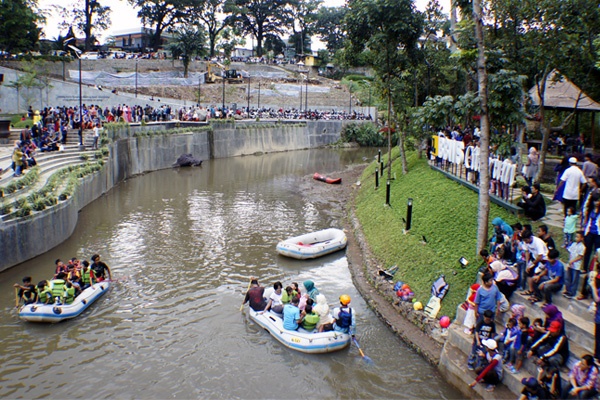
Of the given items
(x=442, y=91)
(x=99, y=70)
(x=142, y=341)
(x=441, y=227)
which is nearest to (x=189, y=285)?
(x=142, y=341)

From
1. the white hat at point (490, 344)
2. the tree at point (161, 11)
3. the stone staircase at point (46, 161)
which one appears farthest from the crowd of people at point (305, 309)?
the tree at point (161, 11)

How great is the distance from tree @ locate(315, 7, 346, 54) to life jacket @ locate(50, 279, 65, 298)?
276 feet

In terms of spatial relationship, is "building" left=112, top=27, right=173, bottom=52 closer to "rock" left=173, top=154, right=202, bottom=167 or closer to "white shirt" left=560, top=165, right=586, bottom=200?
"rock" left=173, top=154, right=202, bottom=167

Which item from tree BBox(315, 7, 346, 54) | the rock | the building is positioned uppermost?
tree BBox(315, 7, 346, 54)

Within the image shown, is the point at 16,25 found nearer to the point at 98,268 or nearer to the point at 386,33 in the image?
the point at 386,33

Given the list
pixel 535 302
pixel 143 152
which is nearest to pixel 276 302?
pixel 535 302

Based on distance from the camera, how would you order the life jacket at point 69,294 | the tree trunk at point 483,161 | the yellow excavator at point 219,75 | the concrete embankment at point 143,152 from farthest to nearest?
the yellow excavator at point 219,75, the concrete embankment at point 143,152, the life jacket at point 69,294, the tree trunk at point 483,161

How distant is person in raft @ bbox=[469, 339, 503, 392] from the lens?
10398 millimetres

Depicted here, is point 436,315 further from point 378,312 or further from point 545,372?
point 545,372

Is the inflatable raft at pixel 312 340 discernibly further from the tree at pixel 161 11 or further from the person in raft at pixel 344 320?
the tree at pixel 161 11

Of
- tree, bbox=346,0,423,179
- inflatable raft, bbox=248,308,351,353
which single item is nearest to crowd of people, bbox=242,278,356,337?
inflatable raft, bbox=248,308,351,353

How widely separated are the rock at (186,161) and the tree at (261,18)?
46.1m

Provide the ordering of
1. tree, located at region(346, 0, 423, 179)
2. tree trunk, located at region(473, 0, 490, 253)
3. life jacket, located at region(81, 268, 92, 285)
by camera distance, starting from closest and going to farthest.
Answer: tree trunk, located at region(473, 0, 490, 253) → life jacket, located at region(81, 268, 92, 285) → tree, located at region(346, 0, 423, 179)

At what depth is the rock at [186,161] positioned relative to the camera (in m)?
41.9
